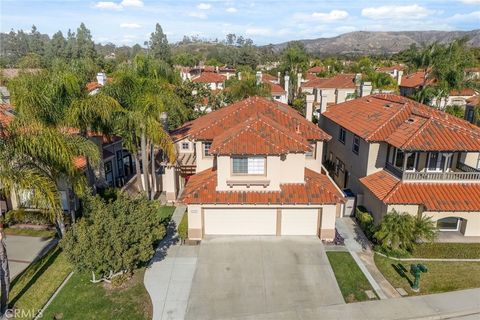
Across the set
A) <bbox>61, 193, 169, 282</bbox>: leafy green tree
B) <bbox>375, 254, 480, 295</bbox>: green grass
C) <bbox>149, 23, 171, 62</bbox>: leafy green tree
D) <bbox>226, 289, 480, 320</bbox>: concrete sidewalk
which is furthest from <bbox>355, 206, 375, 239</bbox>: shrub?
<bbox>149, 23, 171, 62</bbox>: leafy green tree

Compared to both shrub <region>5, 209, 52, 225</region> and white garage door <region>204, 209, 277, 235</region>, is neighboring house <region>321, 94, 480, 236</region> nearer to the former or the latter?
white garage door <region>204, 209, 277, 235</region>

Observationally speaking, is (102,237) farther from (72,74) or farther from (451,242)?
(451,242)

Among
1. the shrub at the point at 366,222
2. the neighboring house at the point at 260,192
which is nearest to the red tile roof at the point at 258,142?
the neighboring house at the point at 260,192

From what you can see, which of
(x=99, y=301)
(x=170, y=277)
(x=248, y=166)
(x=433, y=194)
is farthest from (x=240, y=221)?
(x=433, y=194)

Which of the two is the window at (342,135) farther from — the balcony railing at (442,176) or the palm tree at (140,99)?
the palm tree at (140,99)

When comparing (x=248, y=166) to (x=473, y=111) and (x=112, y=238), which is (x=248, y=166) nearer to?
(x=112, y=238)

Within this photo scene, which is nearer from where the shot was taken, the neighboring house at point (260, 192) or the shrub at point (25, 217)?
the neighboring house at point (260, 192)
